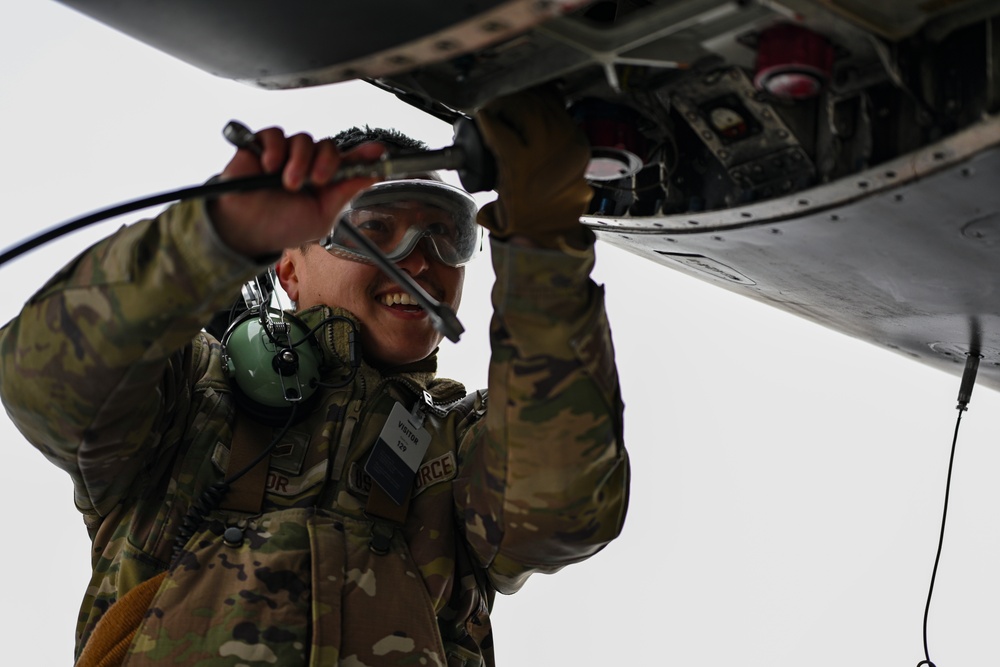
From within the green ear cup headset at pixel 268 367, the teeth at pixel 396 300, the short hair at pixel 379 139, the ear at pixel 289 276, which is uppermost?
the short hair at pixel 379 139

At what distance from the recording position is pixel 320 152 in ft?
3.47

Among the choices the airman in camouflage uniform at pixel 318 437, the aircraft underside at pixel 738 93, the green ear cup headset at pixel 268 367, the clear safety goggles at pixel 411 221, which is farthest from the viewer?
the clear safety goggles at pixel 411 221

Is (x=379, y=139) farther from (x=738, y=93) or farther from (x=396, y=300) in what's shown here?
(x=738, y=93)

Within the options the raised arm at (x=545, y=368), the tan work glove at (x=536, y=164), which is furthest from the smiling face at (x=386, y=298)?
the tan work glove at (x=536, y=164)

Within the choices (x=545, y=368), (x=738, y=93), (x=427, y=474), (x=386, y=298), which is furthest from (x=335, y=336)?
(x=738, y=93)

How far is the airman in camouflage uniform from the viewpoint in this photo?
1.13m

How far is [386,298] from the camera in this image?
1.62 m

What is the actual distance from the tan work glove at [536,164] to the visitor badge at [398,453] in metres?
0.41

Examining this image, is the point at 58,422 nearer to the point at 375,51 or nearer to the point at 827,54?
the point at 375,51

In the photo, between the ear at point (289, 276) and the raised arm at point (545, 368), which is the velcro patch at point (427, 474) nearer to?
the raised arm at point (545, 368)

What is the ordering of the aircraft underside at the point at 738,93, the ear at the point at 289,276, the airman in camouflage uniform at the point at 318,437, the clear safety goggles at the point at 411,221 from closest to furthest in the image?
the aircraft underside at the point at 738,93
the airman in camouflage uniform at the point at 318,437
the clear safety goggles at the point at 411,221
the ear at the point at 289,276

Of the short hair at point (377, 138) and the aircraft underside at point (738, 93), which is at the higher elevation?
the short hair at point (377, 138)

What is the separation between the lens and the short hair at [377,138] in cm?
167

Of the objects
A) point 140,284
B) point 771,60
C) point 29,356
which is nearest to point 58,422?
point 29,356
